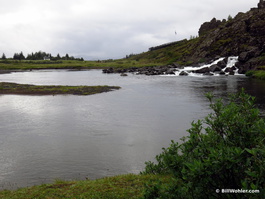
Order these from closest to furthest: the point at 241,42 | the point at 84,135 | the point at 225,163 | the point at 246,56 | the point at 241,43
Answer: the point at 225,163, the point at 84,135, the point at 246,56, the point at 241,43, the point at 241,42

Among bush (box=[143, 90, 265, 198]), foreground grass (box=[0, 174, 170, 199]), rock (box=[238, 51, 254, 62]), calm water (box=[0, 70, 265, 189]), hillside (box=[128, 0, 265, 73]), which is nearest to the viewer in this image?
bush (box=[143, 90, 265, 198])

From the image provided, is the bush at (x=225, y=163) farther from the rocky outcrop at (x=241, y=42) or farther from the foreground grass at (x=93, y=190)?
the rocky outcrop at (x=241, y=42)

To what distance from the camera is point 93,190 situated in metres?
12.9

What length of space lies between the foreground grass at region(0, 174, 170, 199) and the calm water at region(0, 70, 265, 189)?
2913mm

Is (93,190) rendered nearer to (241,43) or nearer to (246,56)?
(246,56)

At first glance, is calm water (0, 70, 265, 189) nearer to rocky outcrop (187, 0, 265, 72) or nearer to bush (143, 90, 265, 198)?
bush (143, 90, 265, 198)

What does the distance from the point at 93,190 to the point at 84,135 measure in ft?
47.0

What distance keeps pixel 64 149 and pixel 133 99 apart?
28.2 meters

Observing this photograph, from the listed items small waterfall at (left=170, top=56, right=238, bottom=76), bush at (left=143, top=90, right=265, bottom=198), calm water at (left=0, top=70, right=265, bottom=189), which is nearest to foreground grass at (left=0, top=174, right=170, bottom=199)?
calm water at (left=0, top=70, right=265, bottom=189)

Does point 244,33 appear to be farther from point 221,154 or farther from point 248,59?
point 221,154

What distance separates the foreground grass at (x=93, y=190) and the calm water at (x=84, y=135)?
9.56 feet

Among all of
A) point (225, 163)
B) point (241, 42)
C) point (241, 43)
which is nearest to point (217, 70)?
point (241, 43)

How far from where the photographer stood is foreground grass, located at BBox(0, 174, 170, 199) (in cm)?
1227

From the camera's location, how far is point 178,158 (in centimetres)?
809
